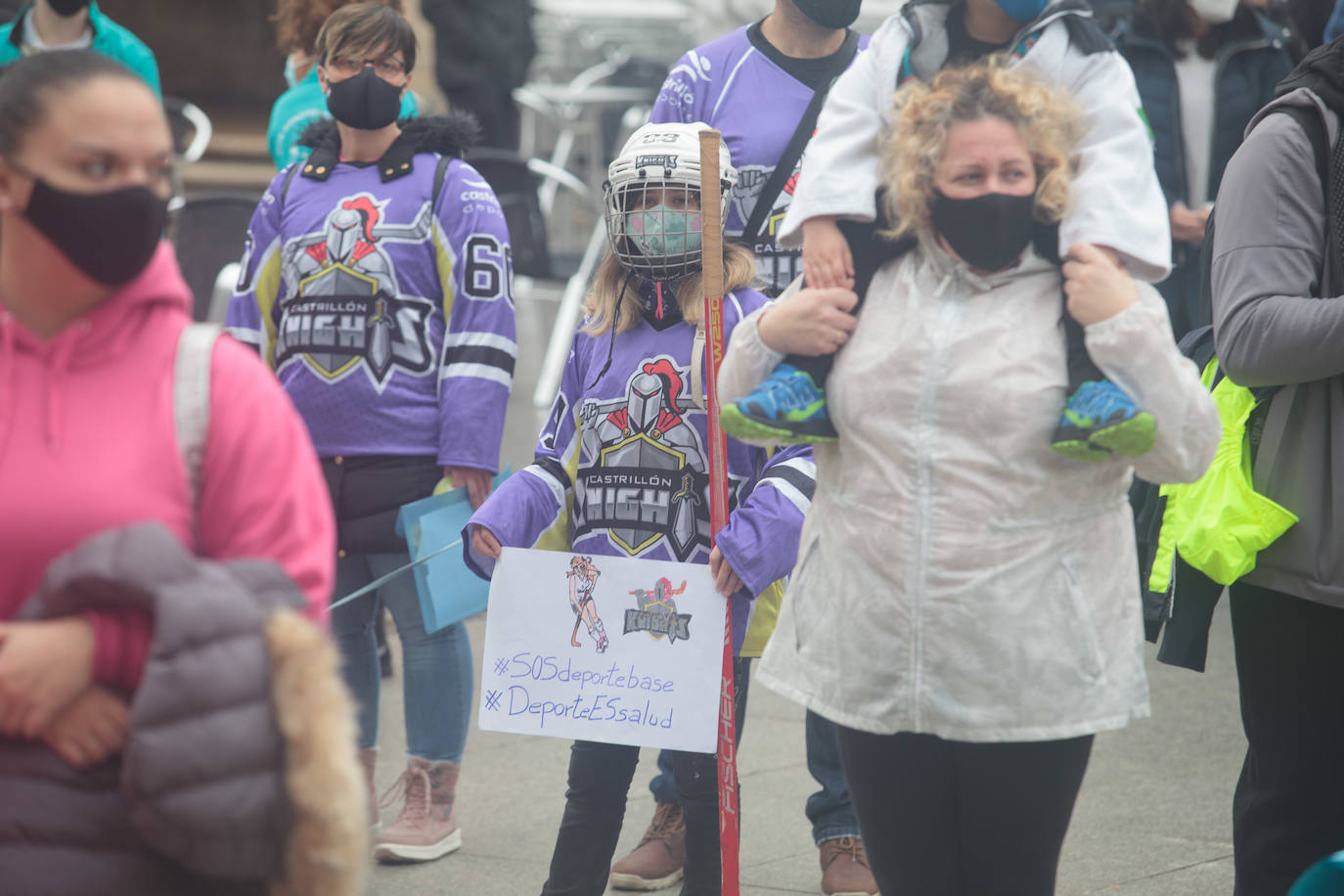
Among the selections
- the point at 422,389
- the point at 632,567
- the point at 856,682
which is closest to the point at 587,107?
the point at 422,389

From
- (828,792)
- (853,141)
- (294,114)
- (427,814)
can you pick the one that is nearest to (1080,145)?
(853,141)

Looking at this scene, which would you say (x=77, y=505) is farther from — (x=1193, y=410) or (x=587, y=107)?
(x=587, y=107)

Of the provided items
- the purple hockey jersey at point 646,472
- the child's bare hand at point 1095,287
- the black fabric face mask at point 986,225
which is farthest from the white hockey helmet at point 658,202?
the child's bare hand at point 1095,287

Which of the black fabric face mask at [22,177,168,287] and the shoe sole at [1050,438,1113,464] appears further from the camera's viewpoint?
the shoe sole at [1050,438,1113,464]

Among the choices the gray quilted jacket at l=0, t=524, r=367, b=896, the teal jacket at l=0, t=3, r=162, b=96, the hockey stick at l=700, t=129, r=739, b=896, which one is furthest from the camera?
the teal jacket at l=0, t=3, r=162, b=96

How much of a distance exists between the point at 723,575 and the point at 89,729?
151 cm

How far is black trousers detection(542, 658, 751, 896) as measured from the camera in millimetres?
3434

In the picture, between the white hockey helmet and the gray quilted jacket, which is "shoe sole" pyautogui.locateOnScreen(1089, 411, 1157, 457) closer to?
the gray quilted jacket

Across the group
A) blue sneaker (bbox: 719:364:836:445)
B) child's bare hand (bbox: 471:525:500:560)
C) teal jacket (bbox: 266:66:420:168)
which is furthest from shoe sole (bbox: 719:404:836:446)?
teal jacket (bbox: 266:66:420:168)

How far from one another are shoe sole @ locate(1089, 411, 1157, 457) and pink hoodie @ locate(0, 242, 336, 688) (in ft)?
3.83

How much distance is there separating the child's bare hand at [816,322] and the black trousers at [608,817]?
1.06 m

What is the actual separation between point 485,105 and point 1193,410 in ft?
29.9

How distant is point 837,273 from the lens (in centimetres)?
261

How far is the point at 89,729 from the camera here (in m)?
1.97
